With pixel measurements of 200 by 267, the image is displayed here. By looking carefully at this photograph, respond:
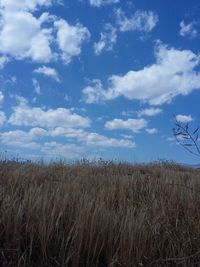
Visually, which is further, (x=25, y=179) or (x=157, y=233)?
(x=25, y=179)

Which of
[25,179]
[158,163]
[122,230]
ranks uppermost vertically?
[158,163]

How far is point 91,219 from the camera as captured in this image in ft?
13.4

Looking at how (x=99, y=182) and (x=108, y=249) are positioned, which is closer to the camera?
(x=108, y=249)

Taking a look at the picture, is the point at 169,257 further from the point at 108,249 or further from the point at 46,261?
the point at 46,261

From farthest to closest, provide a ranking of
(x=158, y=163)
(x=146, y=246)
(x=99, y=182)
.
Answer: (x=158, y=163)
(x=99, y=182)
(x=146, y=246)

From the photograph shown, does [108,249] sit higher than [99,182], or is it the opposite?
[99,182]

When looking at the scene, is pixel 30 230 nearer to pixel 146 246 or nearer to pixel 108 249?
pixel 108 249

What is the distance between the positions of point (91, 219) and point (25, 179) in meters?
2.97

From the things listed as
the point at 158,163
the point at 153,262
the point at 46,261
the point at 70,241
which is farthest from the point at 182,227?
the point at 158,163

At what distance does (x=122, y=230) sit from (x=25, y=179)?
10.3 feet

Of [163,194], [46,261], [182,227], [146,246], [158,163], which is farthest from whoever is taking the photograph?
[158,163]

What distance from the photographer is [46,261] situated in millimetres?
3793

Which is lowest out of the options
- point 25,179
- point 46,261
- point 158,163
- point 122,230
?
point 46,261

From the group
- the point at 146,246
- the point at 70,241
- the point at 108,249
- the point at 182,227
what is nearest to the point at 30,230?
the point at 70,241
